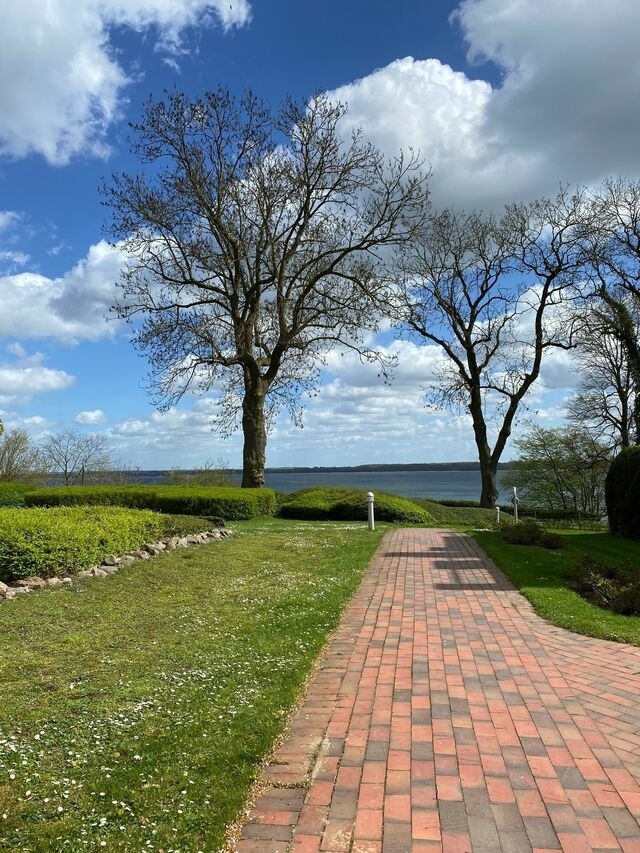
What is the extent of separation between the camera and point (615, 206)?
26.4m

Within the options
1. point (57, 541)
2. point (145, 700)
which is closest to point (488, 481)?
point (57, 541)

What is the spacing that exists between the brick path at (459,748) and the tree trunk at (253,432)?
1712cm

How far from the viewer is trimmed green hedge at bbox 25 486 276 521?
18.1m

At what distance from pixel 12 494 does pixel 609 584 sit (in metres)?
18.9

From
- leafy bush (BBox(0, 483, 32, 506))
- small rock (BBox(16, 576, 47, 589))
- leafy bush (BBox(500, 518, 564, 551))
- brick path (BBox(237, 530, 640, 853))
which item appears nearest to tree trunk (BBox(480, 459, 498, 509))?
leafy bush (BBox(500, 518, 564, 551))

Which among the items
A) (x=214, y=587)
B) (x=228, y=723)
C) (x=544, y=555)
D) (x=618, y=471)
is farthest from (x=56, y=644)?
(x=618, y=471)

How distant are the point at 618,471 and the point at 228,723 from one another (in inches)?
614

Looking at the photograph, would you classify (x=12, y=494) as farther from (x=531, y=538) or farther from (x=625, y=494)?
(x=625, y=494)

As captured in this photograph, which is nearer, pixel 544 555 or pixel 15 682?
pixel 15 682

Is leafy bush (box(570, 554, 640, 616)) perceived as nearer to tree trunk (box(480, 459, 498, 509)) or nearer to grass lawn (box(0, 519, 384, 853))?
grass lawn (box(0, 519, 384, 853))

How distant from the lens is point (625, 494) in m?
16.4

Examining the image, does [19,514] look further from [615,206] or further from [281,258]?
[615,206]

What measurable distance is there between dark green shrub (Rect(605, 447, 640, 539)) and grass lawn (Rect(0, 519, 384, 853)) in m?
10.2

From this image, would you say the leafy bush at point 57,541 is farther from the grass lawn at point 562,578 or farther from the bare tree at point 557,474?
the bare tree at point 557,474
